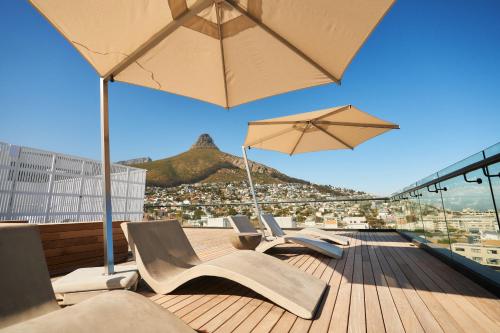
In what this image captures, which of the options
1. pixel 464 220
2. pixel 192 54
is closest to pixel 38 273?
pixel 192 54

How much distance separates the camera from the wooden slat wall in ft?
11.1

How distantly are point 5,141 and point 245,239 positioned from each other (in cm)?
625

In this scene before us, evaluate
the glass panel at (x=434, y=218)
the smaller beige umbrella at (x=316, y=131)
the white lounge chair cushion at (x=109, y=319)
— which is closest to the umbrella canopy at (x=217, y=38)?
the smaller beige umbrella at (x=316, y=131)

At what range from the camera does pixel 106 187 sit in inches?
103

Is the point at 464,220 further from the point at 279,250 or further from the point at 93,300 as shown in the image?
the point at 93,300

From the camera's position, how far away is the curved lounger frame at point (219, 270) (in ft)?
6.76

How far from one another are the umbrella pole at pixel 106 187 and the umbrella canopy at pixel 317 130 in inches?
136

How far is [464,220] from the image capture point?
299 centimetres

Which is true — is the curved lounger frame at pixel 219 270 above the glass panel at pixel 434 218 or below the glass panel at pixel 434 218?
below

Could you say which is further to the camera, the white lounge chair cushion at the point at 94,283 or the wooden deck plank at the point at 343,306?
the white lounge chair cushion at the point at 94,283

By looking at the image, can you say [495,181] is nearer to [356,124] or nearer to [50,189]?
[356,124]

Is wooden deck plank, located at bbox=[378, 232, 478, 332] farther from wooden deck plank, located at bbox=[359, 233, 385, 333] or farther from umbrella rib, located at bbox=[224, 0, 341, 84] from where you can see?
umbrella rib, located at bbox=[224, 0, 341, 84]

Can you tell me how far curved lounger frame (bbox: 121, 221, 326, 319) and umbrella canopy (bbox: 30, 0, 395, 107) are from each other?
6.04 ft

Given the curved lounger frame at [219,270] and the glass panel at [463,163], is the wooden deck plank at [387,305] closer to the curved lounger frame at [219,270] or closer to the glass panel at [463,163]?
the curved lounger frame at [219,270]
